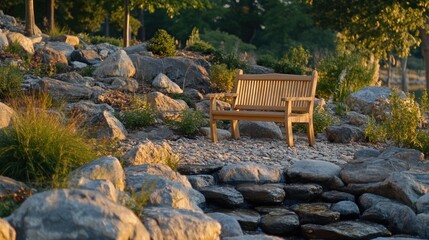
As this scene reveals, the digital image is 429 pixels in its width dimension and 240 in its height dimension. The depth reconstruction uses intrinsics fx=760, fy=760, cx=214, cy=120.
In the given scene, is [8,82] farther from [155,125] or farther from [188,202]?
[188,202]

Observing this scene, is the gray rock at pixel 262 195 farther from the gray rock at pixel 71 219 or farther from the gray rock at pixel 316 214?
the gray rock at pixel 71 219

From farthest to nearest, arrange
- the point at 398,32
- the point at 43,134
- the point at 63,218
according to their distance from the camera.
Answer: the point at 398,32, the point at 43,134, the point at 63,218

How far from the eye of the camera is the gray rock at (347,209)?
746 centimetres

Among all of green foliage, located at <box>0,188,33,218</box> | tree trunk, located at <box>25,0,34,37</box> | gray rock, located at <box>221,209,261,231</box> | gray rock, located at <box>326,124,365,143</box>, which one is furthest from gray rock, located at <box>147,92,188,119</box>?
tree trunk, located at <box>25,0,34,37</box>

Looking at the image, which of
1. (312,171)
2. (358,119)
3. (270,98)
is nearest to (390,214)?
(312,171)

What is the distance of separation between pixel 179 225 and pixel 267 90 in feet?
18.4

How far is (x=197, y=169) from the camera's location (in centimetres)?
820

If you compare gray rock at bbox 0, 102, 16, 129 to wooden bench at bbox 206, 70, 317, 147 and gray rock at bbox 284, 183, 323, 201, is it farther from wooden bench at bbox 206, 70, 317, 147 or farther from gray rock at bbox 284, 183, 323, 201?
gray rock at bbox 284, 183, 323, 201

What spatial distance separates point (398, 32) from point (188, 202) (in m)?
13.4

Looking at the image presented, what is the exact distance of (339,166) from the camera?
28.5ft

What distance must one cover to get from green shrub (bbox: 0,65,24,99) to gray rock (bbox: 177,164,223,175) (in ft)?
11.8

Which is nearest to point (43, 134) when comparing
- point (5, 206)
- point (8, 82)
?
point (5, 206)

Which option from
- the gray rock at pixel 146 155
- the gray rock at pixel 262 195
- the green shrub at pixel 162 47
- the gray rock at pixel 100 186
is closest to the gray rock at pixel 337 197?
the gray rock at pixel 262 195

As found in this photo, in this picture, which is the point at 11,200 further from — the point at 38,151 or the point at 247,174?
the point at 247,174
